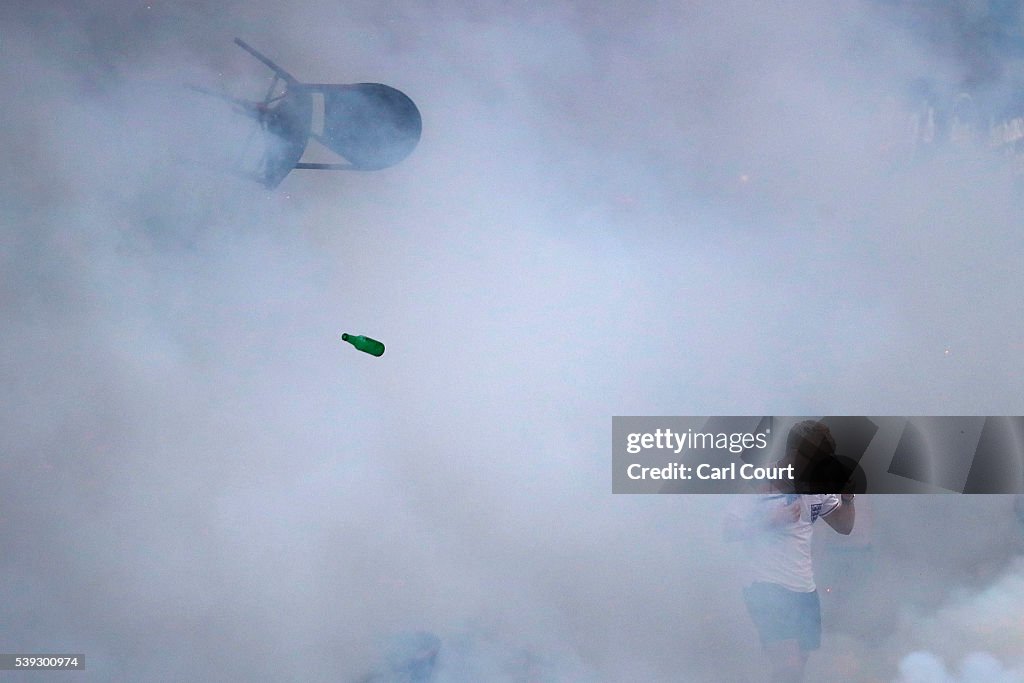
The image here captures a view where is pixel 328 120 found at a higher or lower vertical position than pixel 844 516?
higher

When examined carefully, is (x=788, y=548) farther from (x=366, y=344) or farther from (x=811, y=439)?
(x=366, y=344)

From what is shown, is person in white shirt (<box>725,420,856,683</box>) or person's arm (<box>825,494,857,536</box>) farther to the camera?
person's arm (<box>825,494,857,536</box>)

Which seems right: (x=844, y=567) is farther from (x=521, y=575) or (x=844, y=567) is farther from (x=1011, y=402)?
(x=521, y=575)

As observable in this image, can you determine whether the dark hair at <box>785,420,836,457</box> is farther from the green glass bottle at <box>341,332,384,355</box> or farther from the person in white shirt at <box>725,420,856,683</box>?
the green glass bottle at <box>341,332,384,355</box>

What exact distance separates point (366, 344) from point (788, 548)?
1.56 metres

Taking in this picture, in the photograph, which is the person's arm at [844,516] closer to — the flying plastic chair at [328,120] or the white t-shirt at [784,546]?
the white t-shirt at [784,546]

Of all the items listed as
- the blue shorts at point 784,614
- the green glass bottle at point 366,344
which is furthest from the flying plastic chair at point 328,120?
the blue shorts at point 784,614

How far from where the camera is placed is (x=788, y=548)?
2555 millimetres

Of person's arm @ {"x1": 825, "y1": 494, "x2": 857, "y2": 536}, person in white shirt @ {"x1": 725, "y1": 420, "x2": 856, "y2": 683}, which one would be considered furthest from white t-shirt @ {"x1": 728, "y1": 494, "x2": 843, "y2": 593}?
person's arm @ {"x1": 825, "y1": 494, "x2": 857, "y2": 536}

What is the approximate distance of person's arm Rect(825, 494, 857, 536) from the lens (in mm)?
2781

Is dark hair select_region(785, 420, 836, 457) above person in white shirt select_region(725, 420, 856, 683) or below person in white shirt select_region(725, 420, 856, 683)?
above

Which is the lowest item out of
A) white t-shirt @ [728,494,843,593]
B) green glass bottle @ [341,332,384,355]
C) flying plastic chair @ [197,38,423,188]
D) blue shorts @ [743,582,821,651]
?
blue shorts @ [743,582,821,651]

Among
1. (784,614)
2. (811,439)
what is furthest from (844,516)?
(784,614)

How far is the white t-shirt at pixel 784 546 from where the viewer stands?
2551 millimetres
